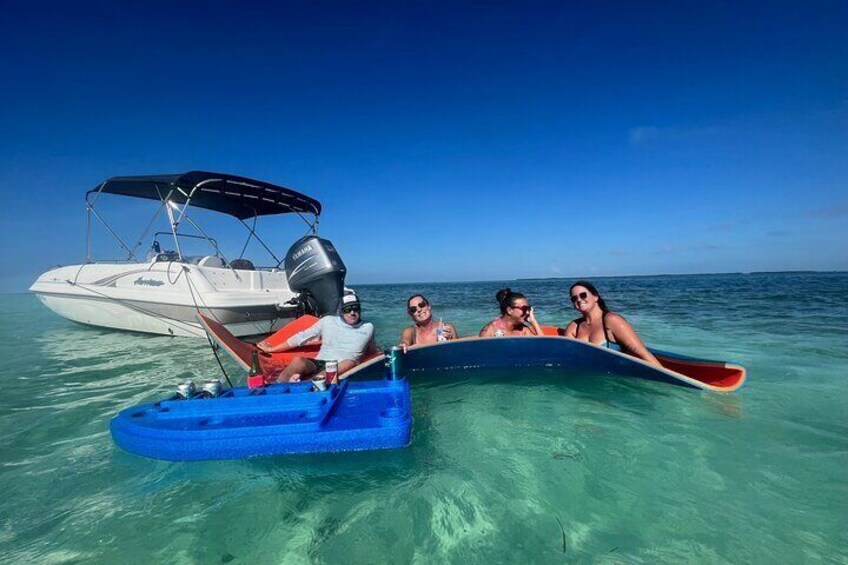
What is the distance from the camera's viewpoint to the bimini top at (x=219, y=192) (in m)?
8.76

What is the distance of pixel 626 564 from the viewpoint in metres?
2.12

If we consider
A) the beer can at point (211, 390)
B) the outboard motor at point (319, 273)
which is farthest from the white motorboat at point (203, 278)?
the beer can at point (211, 390)

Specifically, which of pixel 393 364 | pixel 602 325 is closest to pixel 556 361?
pixel 602 325

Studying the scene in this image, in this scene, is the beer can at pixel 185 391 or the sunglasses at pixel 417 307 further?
the sunglasses at pixel 417 307

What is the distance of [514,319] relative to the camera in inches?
240

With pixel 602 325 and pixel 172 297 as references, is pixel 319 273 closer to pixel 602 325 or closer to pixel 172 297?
pixel 172 297

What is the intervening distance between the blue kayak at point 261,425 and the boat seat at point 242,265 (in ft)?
25.1

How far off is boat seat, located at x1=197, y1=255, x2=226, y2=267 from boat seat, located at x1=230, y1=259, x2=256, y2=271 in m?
0.27

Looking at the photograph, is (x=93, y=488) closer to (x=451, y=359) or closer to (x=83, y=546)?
(x=83, y=546)

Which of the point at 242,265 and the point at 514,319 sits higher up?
the point at 242,265

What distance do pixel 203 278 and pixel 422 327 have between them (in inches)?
231

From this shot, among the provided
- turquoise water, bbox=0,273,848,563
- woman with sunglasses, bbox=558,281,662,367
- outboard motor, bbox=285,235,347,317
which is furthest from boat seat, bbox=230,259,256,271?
woman with sunglasses, bbox=558,281,662,367

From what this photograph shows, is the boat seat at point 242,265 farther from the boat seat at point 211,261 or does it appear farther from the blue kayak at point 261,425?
the blue kayak at point 261,425

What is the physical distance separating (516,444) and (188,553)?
259cm
